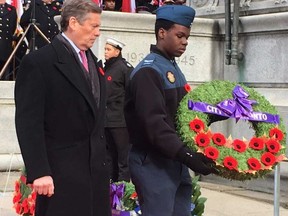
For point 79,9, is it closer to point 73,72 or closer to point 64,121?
point 73,72

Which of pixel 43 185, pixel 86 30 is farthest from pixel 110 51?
pixel 43 185

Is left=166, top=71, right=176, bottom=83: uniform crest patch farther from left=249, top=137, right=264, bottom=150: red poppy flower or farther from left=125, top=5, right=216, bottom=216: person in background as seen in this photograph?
left=249, top=137, right=264, bottom=150: red poppy flower

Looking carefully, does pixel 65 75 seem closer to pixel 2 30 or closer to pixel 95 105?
pixel 95 105

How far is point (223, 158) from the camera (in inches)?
178

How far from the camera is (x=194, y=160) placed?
4434mm

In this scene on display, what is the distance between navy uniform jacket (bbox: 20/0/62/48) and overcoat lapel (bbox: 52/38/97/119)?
895cm

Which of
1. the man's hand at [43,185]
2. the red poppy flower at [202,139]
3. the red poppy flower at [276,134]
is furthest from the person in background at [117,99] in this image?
the man's hand at [43,185]

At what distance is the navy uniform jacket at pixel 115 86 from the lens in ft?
28.9

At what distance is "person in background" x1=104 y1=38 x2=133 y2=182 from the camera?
29.0 ft

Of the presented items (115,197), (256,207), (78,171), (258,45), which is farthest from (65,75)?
(258,45)

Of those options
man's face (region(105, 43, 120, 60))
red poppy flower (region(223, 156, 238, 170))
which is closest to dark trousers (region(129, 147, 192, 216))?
red poppy flower (region(223, 156, 238, 170))

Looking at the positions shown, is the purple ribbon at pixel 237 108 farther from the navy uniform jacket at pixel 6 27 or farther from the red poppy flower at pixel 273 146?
the navy uniform jacket at pixel 6 27

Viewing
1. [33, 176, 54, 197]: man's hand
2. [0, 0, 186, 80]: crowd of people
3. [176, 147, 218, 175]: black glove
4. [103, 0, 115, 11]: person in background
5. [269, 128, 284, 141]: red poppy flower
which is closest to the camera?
[33, 176, 54, 197]: man's hand

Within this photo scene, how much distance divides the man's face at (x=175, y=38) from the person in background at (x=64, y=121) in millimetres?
616
